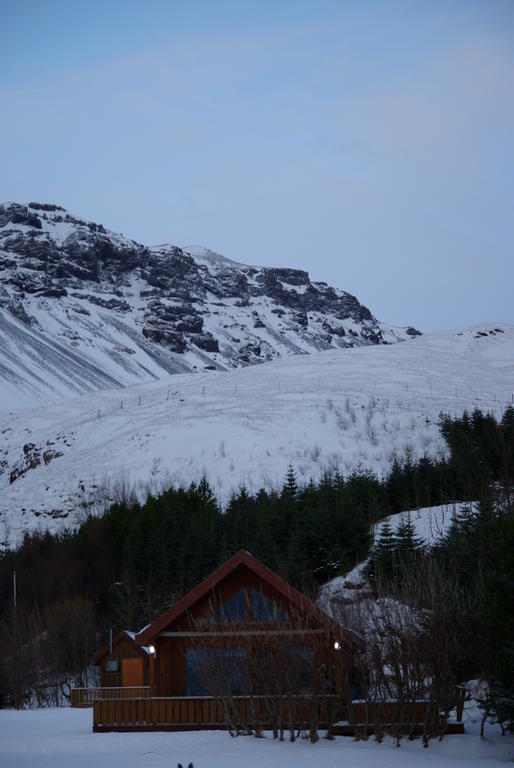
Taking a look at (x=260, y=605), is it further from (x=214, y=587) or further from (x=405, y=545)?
(x=405, y=545)

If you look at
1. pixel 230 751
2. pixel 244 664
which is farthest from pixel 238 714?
pixel 230 751

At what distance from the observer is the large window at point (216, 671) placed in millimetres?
23170

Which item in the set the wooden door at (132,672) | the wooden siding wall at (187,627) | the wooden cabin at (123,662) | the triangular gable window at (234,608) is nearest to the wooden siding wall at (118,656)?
the wooden cabin at (123,662)

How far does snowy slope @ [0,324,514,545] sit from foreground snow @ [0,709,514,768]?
1836 inches

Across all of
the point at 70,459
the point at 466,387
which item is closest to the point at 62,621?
the point at 70,459

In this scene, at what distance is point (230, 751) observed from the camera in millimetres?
21953

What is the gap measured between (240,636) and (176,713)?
3.45 m

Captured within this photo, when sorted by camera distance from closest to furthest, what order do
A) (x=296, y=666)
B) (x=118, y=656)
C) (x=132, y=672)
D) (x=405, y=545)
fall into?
(x=296, y=666)
(x=132, y=672)
(x=118, y=656)
(x=405, y=545)

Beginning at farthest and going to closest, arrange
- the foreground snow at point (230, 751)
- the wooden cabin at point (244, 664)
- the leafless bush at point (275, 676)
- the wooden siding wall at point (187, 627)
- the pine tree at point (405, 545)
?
the pine tree at point (405, 545) → the wooden siding wall at point (187, 627) → the wooden cabin at point (244, 664) → the leafless bush at point (275, 676) → the foreground snow at point (230, 751)

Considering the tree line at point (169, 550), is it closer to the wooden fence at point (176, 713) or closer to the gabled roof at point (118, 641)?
the gabled roof at point (118, 641)

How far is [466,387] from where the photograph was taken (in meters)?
99.9

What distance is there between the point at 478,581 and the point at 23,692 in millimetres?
27031

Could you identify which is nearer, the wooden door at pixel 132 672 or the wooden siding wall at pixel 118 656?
the wooden door at pixel 132 672

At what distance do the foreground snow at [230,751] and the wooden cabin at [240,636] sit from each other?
1371 mm
